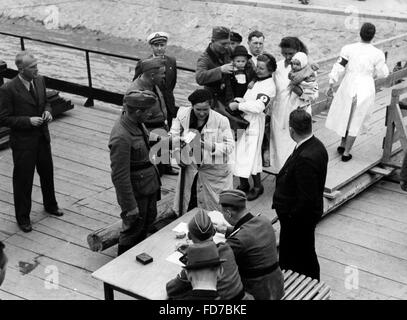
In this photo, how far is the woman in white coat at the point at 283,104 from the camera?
681cm

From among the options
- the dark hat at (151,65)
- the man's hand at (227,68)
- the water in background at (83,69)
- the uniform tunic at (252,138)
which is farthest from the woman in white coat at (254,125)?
the water in background at (83,69)

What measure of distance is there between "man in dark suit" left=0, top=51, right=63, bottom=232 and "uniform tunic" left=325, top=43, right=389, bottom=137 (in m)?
3.22

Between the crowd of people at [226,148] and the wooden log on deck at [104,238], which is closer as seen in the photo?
the crowd of people at [226,148]

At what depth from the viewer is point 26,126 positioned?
21.4ft

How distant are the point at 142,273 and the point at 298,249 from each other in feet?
4.65

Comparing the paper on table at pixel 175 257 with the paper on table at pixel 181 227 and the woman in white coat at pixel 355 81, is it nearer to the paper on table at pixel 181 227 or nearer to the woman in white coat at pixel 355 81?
the paper on table at pixel 181 227

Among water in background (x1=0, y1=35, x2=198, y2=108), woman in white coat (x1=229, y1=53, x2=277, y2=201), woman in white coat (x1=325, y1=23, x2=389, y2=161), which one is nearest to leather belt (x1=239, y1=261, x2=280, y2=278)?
woman in white coat (x1=229, y1=53, x2=277, y2=201)

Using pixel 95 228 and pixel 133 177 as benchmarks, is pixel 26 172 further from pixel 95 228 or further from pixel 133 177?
pixel 133 177

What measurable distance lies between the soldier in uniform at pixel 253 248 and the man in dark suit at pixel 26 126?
104 inches

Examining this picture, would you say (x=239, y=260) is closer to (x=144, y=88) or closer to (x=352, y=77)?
(x=144, y=88)

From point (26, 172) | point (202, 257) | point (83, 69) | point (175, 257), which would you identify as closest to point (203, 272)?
point (202, 257)

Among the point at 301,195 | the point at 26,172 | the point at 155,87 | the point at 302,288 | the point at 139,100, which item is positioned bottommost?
the point at 302,288
